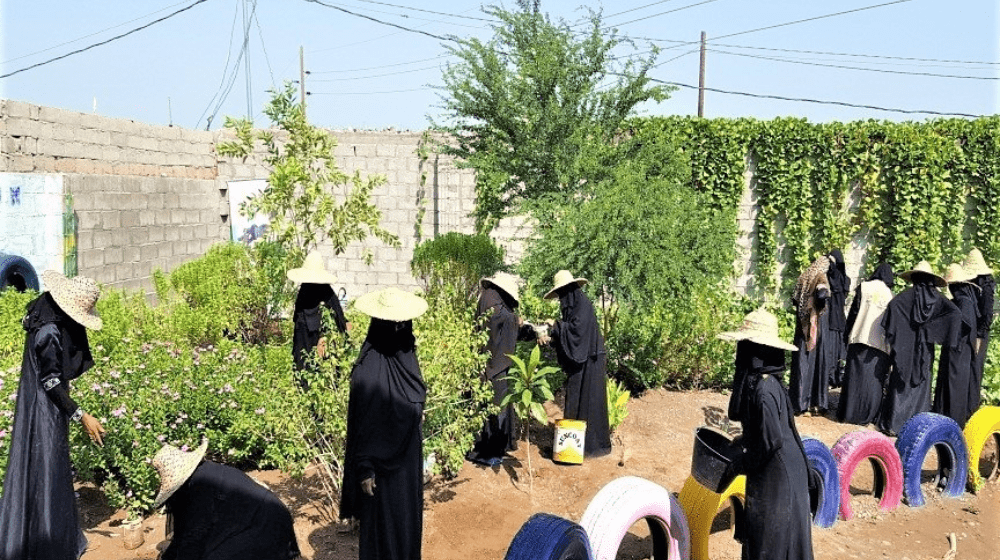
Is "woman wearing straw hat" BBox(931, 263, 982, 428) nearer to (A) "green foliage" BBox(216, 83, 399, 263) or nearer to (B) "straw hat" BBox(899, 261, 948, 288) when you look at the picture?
(B) "straw hat" BBox(899, 261, 948, 288)

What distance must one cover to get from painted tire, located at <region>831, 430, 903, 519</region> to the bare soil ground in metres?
0.11

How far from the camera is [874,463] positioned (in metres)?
6.79

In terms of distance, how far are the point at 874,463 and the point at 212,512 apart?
5.44 meters

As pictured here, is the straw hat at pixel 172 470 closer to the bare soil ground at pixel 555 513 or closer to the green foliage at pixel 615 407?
the bare soil ground at pixel 555 513

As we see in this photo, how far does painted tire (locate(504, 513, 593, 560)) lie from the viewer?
417 centimetres

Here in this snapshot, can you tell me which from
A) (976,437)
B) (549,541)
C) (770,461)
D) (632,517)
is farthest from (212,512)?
(976,437)

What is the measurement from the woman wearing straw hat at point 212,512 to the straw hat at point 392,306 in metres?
1.16

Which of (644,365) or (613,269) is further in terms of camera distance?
(644,365)

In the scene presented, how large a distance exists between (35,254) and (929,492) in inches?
397

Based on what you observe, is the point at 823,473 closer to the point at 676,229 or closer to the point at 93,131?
the point at 676,229

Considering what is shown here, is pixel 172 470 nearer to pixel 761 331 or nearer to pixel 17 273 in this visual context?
pixel 761 331

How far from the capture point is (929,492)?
7.12 m

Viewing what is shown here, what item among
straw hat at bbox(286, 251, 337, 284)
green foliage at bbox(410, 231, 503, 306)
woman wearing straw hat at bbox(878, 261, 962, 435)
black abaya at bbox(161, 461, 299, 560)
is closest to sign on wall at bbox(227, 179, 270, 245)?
green foliage at bbox(410, 231, 503, 306)

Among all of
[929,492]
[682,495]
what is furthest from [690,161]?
[682,495]
